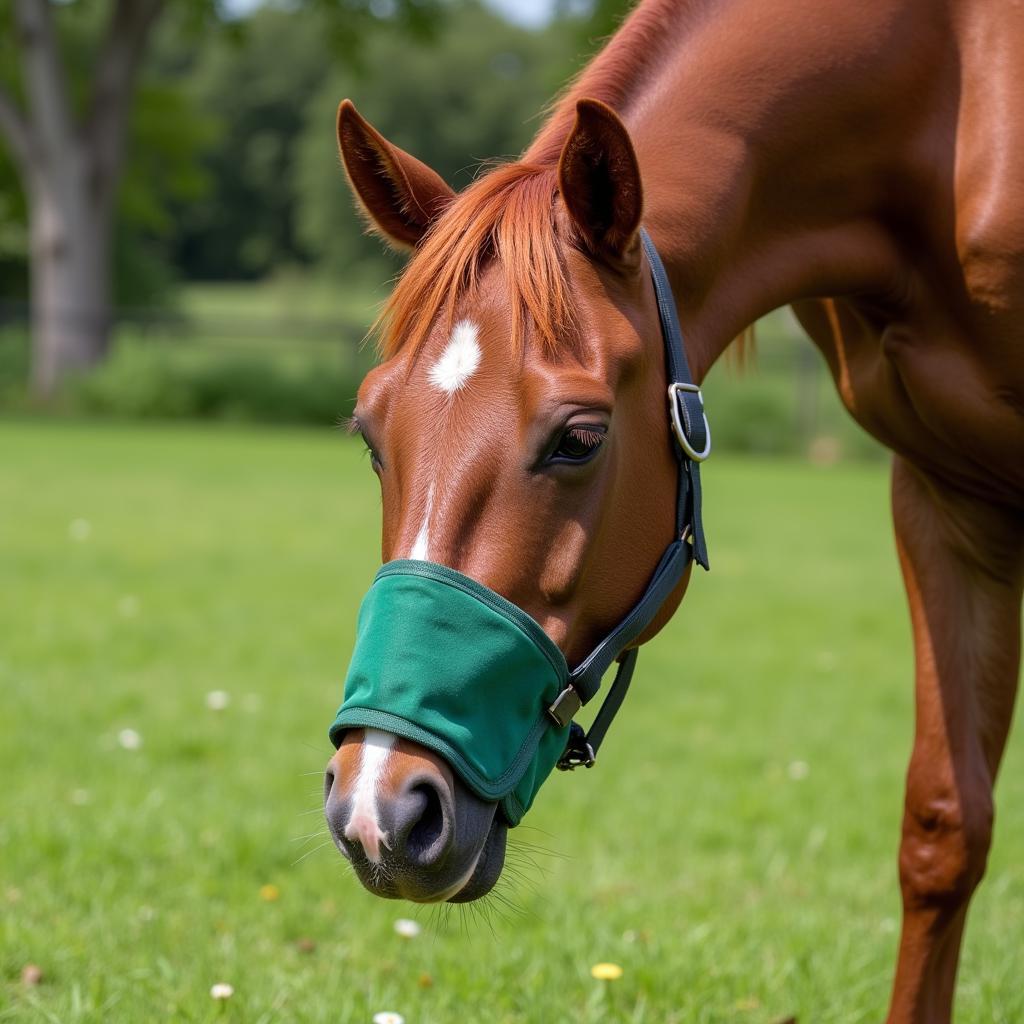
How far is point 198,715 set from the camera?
512 cm

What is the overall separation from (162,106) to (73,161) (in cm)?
978

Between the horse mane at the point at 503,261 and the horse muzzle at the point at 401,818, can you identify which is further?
the horse mane at the point at 503,261

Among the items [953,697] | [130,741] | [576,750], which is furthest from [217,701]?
[576,750]

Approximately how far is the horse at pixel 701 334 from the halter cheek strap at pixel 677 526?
0.02 metres

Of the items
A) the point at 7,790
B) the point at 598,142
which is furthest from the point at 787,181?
the point at 7,790

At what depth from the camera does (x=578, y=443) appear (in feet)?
6.30

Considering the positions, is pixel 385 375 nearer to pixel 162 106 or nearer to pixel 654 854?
pixel 654 854

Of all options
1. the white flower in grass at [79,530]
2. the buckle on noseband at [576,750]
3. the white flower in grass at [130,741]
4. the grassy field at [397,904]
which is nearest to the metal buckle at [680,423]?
the buckle on noseband at [576,750]

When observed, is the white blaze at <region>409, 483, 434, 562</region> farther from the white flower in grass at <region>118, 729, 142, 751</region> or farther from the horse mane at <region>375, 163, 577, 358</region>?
the white flower in grass at <region>118, 729, 142, 751</region>

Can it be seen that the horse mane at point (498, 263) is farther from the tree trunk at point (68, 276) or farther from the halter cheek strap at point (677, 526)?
the tree trunk at point (68, 276)

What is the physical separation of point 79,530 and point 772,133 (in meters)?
7.92

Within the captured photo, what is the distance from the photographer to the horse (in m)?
1.89

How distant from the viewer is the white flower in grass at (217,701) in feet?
16.7

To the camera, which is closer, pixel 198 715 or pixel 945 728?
pixel 945 728
